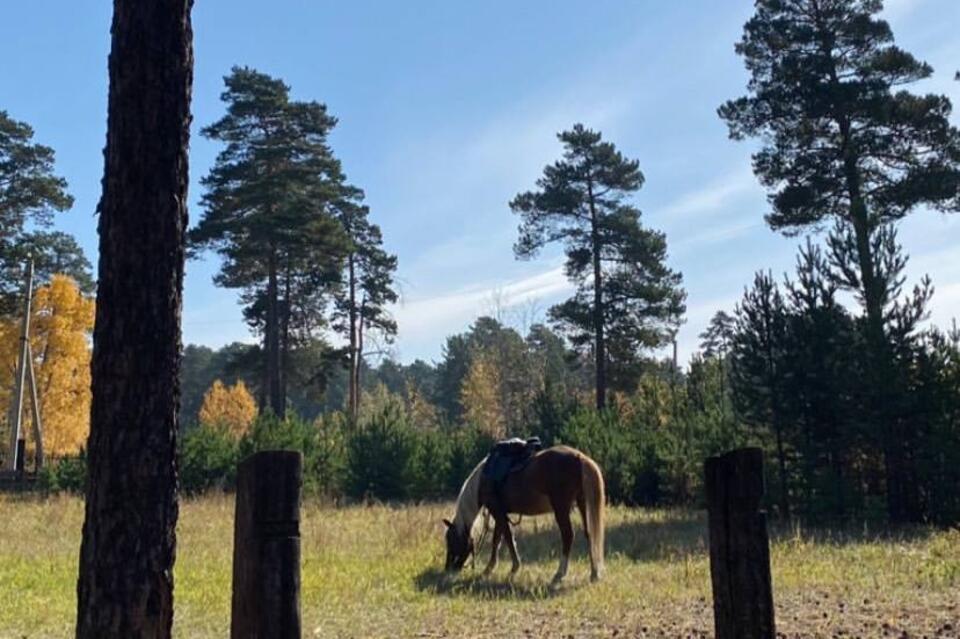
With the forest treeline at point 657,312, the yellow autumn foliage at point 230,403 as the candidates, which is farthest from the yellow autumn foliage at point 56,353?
the yellow autumn foliage at point 230,403

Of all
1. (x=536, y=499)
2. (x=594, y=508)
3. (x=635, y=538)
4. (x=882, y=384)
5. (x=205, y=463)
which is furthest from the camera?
(x=205, y=463)

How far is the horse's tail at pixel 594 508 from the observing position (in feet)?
31.6

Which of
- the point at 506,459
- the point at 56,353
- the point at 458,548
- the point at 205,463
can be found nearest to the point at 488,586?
the point at 458,548

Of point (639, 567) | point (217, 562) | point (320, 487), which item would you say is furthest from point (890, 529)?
point (320, 487)

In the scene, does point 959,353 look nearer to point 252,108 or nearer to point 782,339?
point 782,339

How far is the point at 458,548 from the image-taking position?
34.0ft

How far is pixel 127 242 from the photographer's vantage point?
3.29 metres

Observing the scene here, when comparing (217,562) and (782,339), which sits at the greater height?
(782,339)

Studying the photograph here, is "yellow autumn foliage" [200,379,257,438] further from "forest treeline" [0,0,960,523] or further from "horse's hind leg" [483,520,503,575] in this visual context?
"horse's hind leg" [483,520,503,575]

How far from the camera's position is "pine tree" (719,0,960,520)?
57.5ft

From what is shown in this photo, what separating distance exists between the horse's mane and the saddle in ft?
0.54

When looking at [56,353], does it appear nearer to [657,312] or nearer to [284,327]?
[284,327]

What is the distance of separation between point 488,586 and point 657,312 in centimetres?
2231

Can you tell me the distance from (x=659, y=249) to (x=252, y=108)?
16.3 meters
